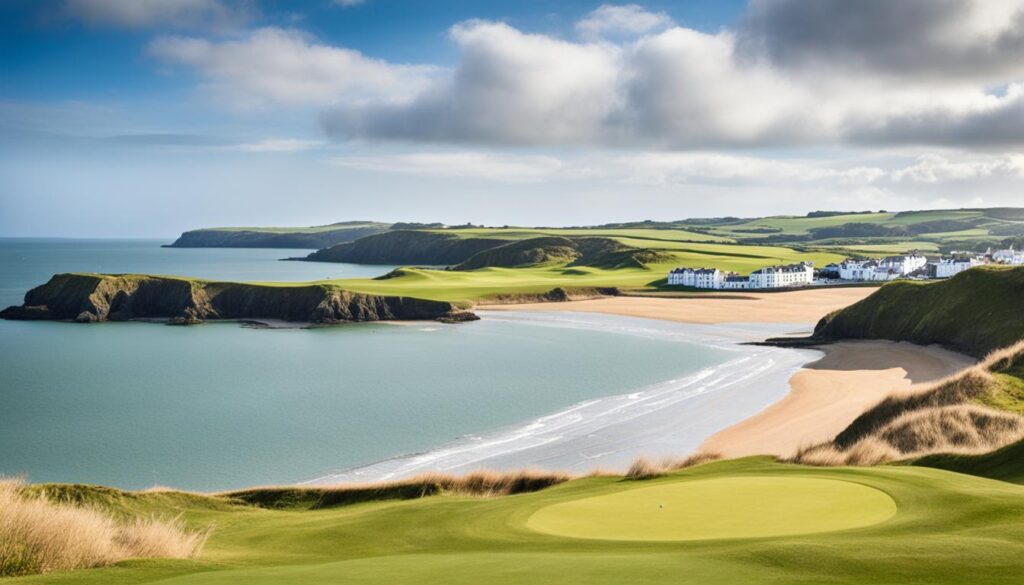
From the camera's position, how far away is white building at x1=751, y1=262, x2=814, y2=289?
116500 millimetres

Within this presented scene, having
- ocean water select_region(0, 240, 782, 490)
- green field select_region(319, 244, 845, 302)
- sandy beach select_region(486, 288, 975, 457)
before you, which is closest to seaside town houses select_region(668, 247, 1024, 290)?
green field select_region(319, 244, 845, 302)

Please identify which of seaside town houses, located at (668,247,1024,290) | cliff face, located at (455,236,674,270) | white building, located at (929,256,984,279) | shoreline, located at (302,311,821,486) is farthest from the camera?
cliff face, located at (455,236,674,270)

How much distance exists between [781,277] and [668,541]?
4527 inches

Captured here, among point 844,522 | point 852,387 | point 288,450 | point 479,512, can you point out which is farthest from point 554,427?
point 844,522

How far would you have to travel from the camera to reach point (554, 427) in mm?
36281

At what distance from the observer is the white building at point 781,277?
116m

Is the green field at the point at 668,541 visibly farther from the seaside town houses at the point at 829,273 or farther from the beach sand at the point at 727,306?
the seaside town houses at the point at 829,273

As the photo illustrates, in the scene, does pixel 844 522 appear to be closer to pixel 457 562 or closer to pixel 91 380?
pixel 457 562

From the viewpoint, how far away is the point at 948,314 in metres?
53.2

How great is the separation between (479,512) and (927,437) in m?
13.0

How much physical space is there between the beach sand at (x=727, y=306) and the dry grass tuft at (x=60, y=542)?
76.2 m

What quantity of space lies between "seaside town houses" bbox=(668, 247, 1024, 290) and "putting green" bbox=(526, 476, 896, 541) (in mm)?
106138

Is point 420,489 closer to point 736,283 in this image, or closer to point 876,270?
point 736,283

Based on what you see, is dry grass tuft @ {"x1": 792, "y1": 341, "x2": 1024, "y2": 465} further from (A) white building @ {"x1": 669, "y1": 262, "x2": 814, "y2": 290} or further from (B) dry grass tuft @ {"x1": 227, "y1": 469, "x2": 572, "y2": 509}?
(A) white building @ {"x1": 669, "y1": 262, "x2": 814, "y2": 290}
